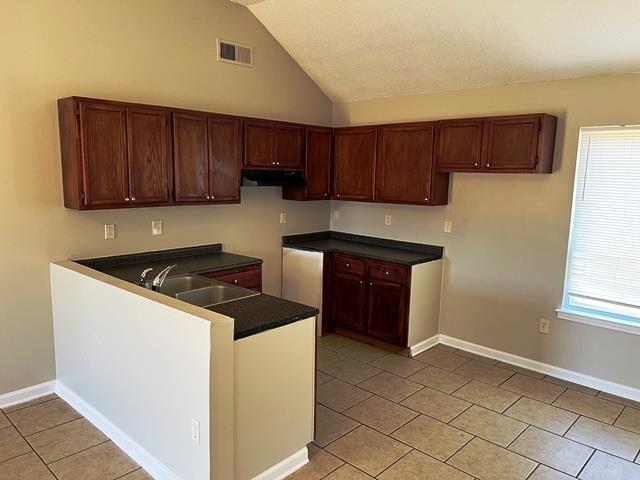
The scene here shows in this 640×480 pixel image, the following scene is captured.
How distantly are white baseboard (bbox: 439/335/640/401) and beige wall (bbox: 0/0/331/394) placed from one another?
2631 millimetres

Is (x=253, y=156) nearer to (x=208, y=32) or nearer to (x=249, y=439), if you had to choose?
(x=208, y=32)

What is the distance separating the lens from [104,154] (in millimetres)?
3324

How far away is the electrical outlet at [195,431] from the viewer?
7.40ft

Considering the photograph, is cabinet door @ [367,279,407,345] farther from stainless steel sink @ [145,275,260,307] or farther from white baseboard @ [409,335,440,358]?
A: stainless steel sink @ [145,275,260,307]

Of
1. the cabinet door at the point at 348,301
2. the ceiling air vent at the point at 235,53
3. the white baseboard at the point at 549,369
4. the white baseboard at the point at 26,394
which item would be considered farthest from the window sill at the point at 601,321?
the white baseboard at the point at 26,394

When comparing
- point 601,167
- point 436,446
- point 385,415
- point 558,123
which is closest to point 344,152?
point 558,123

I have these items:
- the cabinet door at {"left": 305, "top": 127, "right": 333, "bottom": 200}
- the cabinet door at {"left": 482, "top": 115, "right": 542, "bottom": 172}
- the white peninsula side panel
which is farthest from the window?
the white peninsula side panel

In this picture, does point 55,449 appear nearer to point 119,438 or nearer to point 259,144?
point 119,438

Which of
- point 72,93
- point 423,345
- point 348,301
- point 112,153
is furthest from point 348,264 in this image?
point 72,93

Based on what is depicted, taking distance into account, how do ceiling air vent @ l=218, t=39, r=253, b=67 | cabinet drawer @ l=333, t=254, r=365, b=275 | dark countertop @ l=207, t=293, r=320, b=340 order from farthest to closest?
cabinet drawer @ l=333, t=254, r=365, b=275, ceiling air vent @ l=218, t=39, r=253, b=67, dark countertop @ l=207, t=293, r=320, b=340

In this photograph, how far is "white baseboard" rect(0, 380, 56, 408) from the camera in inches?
131

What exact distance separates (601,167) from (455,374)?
208cm

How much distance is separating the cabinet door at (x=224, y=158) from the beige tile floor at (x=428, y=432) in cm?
178

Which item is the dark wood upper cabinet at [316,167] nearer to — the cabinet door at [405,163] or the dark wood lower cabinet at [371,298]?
the cabinet door at [405,163]
